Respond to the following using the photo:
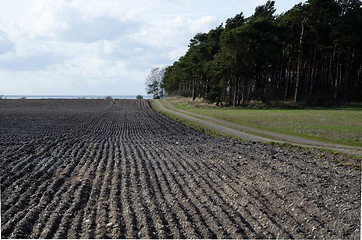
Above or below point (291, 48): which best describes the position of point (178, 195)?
below

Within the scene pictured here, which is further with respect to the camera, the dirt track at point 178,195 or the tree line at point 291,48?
the tree line at point 291,48

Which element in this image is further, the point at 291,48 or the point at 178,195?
the point at 291,48

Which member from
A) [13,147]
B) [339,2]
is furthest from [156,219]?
[339,2]

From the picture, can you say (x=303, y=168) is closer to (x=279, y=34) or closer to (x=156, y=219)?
(x=156, y=219)

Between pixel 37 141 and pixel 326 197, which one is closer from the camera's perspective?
pixel 326 197

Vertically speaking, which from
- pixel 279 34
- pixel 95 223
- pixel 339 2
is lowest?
pixel 95 223

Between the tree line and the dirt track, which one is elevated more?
the tree line

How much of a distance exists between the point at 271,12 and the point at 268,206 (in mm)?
59405

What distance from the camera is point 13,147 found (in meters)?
16.4

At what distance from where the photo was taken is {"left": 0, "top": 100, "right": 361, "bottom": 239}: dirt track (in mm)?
Result: 7121

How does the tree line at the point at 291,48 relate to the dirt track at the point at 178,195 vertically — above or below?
above

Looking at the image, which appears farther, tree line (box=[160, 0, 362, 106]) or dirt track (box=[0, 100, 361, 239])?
tree line (box=[160, 0, 362, 106])

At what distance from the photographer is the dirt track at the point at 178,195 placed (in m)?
7.12

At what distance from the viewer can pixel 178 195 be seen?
9555 millimetres
